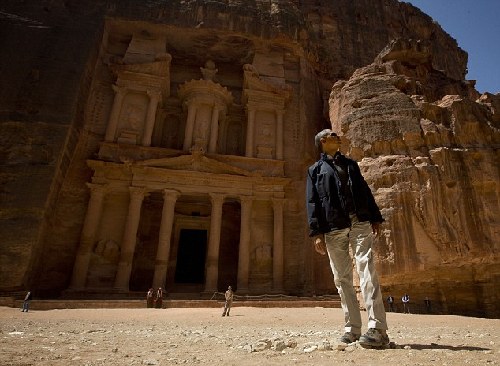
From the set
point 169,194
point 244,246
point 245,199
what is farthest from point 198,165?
point 244,246

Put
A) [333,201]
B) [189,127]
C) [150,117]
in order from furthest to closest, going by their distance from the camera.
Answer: [189,127] → [150,117] → [333,201]

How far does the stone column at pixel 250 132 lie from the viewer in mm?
21375

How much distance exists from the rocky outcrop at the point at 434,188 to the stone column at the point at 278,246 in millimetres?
7855

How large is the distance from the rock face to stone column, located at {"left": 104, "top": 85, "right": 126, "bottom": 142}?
12cm

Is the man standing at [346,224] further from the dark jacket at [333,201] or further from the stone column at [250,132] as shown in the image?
the stone column at [250,132]

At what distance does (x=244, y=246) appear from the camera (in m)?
18.6

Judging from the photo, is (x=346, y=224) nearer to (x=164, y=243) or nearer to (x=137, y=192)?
(x=164, y=243)

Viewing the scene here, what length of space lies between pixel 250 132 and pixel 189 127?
13.0 feet

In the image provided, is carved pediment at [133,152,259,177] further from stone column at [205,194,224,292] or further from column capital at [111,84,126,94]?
column capital at [111,84,126,94]

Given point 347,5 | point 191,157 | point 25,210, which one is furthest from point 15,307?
point 347,5

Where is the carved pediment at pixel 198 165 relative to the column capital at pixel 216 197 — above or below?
above

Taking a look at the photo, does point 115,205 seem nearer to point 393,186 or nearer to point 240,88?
point 240,88

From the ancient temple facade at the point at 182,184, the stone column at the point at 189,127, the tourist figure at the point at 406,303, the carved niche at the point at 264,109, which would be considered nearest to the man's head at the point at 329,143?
the tourist figure at the point at 406,303

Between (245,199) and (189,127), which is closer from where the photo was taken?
(245,199)
